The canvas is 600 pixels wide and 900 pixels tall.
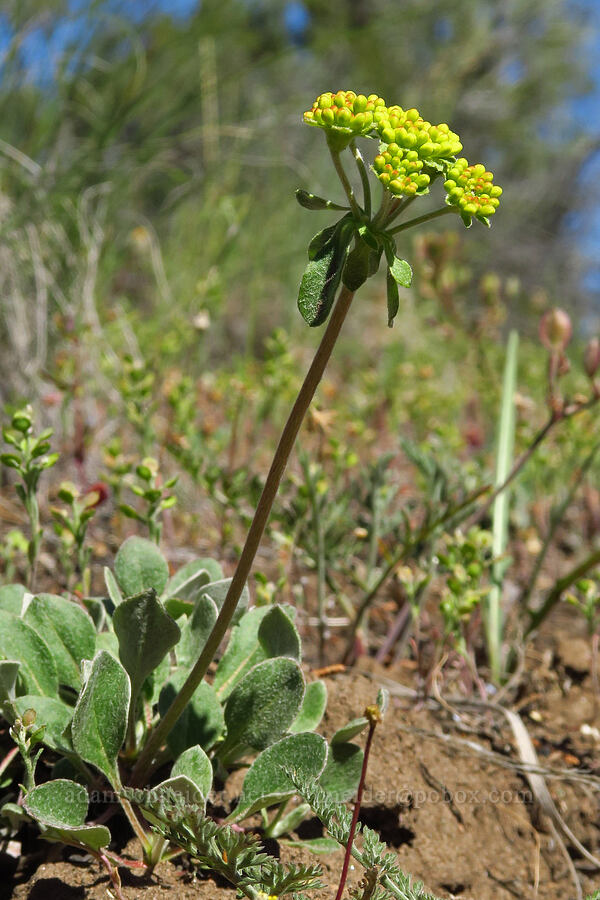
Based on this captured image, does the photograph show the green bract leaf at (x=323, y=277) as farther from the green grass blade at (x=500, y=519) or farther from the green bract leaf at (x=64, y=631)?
the green grass blade at (x=500, y=519)

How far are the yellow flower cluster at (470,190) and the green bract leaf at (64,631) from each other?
99cm

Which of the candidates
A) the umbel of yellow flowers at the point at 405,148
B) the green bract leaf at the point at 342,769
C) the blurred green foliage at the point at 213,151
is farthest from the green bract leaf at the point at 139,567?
the blurred green foliage at the point at 213,151

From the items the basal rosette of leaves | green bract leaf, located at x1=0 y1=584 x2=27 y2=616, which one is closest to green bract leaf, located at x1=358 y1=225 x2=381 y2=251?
the basal rosette of leaves

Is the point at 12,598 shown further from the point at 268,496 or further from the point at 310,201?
the point at 310,201

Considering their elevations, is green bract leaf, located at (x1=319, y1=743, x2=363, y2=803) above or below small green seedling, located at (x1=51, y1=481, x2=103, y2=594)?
below

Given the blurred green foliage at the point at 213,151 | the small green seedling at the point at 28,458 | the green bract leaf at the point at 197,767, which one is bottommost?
the green bract leaf at the point at 197,767

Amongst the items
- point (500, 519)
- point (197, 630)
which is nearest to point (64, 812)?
point (197, 630)

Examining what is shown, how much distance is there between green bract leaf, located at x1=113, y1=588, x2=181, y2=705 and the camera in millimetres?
1278

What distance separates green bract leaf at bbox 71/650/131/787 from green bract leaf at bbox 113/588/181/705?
2.3 inches

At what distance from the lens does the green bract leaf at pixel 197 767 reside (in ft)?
4.22

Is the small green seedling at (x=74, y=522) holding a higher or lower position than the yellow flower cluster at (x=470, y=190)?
lower

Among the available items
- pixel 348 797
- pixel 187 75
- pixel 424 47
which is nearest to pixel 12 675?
pixel 348 797

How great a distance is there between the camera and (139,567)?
1592mm

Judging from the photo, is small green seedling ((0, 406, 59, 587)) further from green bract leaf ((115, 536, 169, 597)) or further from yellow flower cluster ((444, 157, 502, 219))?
yellow flower cluster ((444, 157, 502, 219))
